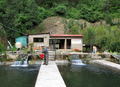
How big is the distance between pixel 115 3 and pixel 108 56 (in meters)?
Result: 44.1

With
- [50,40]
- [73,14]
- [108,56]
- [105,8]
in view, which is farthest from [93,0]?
[108,56]

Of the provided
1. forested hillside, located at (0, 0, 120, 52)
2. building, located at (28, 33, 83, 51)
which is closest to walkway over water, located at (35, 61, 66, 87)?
building, located at (28, 33, 83, 51)

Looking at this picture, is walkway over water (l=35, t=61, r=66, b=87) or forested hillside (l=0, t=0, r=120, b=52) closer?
walkway over water (l=35, t=61, r=66, b=87)

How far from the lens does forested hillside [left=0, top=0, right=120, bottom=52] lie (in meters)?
25.0

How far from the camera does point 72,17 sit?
1850 inches

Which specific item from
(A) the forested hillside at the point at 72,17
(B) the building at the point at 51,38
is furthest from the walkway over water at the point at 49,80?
(A) the forested hillside at the point at 72,17

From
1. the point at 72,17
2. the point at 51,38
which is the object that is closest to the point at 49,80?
the point at 51,38

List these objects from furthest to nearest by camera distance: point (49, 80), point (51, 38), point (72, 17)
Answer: point (72, 17) < point (51, 38) < point (49, 80)

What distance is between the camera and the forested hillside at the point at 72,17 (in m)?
25.0

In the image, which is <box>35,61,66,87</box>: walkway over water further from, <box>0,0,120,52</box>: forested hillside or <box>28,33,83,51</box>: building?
<box>0,0,120,52</box>: forested hillside

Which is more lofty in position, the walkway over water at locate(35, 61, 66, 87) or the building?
the building

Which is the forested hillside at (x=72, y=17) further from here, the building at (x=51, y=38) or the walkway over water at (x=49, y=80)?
the walkway over water at (x=49, y=80)

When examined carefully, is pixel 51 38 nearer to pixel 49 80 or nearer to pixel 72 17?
pixel 49 80

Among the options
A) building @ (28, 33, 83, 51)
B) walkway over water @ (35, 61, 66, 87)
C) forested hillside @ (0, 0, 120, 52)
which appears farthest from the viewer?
forested hillside @ (0, 0, 120, 52)
